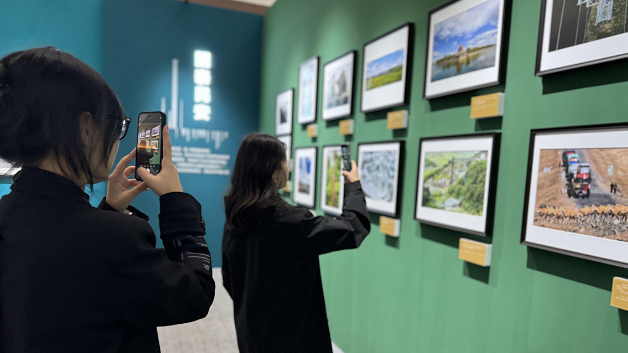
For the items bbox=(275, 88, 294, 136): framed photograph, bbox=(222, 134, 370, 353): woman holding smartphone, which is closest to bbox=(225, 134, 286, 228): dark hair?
bbox=(222, 134, 370, 353): woman holding smartphone

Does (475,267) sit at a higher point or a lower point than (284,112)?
lower

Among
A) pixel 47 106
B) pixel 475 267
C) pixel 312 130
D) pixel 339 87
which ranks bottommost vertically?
pixel 475 267

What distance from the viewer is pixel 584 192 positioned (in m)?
1.48

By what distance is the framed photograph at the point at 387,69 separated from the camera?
8.18ft

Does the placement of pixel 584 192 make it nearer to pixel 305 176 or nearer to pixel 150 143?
pixel 150 143

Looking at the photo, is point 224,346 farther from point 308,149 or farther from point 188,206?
point 188,206

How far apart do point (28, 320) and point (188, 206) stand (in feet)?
1.11

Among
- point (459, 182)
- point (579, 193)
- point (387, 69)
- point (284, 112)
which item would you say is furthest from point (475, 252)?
point (284, 112)

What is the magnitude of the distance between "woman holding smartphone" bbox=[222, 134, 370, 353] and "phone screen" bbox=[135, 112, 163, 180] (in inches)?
26.1

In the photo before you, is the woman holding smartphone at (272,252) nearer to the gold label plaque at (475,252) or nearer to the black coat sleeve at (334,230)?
the black coat sleeve at (334,230)

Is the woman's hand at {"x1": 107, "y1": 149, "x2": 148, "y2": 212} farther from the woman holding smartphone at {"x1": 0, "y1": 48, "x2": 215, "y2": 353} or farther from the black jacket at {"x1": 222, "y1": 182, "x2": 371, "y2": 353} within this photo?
the black jacket at {"x1": 222, "y1": 182, "x2": 371, "y2": 353}

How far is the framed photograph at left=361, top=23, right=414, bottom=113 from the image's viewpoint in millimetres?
2492

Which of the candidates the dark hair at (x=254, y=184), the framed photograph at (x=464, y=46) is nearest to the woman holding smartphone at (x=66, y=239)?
the dark hair at (x=254, y=184)

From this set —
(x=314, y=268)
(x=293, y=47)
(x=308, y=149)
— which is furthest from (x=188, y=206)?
(x=293, y=47)
